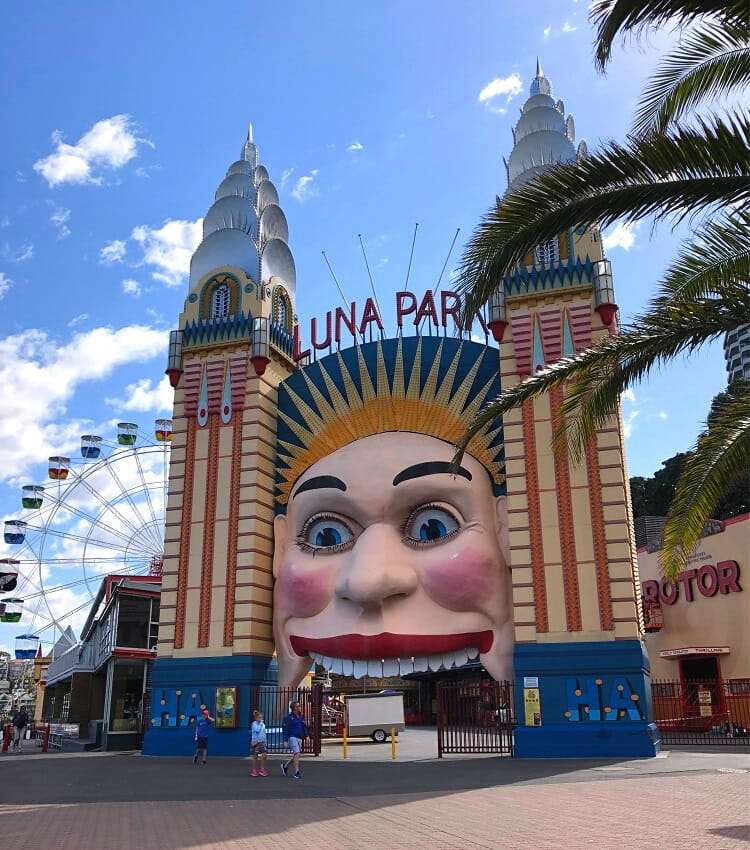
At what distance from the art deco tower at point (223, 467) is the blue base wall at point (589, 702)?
7.22 meters

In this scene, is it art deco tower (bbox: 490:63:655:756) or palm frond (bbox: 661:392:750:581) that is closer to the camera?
palm frond (bbox: 661:392:750:581)

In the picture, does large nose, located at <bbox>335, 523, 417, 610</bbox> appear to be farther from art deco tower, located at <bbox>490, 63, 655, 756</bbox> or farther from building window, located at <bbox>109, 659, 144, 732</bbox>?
building window, located at <bbox>109, 659, 144, 732</bbox>

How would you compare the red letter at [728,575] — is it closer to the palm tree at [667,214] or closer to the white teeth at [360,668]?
the white teeth at [360,668]

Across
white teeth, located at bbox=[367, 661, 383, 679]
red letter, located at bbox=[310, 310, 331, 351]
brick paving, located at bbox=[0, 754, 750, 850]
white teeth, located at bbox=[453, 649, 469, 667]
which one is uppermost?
red letter, located at bbox=[310, 310, 331, 351]

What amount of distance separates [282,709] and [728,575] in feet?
55.2

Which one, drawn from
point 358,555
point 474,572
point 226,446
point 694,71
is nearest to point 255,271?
point 226,446

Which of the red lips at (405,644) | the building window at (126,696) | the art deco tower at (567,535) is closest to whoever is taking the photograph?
the art deco tower at (567,535)

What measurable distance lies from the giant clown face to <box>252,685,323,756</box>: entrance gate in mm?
423

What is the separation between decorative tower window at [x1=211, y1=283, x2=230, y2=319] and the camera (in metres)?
25.1

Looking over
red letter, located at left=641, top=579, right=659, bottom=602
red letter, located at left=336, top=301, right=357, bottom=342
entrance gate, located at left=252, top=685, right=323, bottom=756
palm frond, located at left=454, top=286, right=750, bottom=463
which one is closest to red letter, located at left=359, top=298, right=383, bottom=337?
red letter, located at left=336, top=301, right=357, bottom=342

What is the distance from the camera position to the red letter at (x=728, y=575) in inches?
1160

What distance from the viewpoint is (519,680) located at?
19.2 metres

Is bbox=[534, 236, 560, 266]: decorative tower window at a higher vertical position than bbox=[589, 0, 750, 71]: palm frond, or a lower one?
higher

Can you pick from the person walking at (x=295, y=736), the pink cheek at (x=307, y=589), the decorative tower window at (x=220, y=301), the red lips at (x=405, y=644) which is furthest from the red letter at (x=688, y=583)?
the person walking at (x=295, y=736)
